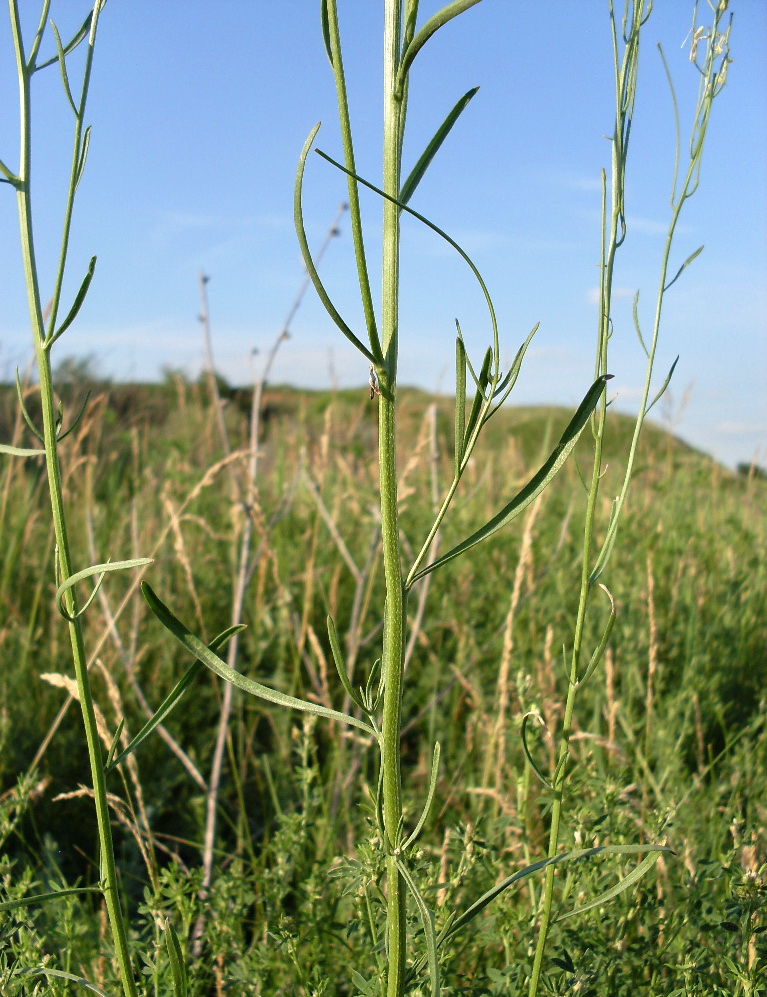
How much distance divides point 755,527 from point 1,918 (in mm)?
2979

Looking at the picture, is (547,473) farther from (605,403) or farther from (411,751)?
(411,751)

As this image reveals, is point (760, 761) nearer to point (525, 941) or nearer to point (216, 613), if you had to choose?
point (525, 941)

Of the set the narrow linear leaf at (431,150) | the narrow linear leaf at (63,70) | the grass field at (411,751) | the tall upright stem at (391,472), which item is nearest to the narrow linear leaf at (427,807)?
the tall upright stem at (391,472)

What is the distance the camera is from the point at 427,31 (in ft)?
1.67

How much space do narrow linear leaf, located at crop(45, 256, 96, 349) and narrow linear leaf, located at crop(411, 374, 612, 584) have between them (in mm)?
342

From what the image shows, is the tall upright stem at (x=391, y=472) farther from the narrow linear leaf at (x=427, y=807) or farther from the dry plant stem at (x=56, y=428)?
the dry plant stem at (x=56, y=428)

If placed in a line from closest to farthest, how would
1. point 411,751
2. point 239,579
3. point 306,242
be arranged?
point 306,242 < point 239,579 < point 411,751

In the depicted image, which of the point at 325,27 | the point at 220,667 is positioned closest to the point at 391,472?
the point at 220,667

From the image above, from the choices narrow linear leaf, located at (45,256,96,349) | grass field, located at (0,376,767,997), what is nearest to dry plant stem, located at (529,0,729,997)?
grass field, located at (0,376,767,997)

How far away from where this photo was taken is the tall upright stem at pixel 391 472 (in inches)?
20.4

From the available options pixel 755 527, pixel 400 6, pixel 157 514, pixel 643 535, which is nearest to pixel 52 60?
pixel 400 6

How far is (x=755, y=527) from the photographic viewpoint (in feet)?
10.4

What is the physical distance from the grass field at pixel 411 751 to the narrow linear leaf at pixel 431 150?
47 cm

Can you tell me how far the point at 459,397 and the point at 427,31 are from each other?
23 cm
